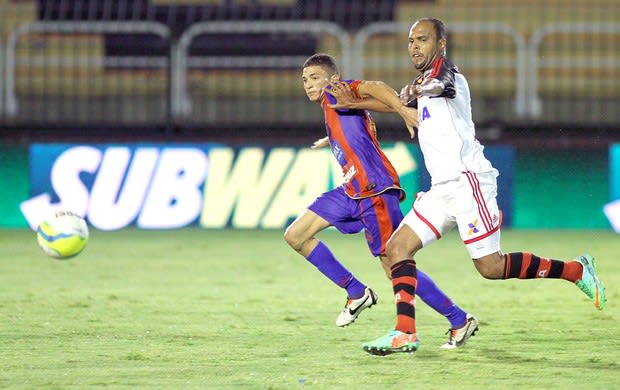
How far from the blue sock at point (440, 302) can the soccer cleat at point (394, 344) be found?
0.48 metres

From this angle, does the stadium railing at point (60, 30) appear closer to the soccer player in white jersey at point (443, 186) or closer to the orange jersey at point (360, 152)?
the orange jersey at point (360, 152)

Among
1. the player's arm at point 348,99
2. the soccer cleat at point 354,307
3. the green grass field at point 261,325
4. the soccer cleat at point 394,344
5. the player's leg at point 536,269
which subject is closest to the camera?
the green grass field at point 261,325

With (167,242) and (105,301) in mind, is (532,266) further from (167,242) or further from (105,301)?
(167,242)

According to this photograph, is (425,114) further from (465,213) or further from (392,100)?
(465,213)

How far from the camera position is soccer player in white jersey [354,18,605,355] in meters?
6.43

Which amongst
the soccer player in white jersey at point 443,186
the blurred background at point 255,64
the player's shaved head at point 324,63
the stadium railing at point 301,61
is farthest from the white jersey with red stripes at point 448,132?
the stadium railing at point 301,61

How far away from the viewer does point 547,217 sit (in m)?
13.9

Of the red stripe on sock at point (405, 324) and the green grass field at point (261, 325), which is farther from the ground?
the red stripe on sock at point (405, 324)

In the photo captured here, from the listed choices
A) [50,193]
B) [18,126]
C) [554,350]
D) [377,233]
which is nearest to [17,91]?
[18,126]

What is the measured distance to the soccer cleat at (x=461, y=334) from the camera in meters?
6.74

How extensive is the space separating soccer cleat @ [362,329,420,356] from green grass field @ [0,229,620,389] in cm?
6

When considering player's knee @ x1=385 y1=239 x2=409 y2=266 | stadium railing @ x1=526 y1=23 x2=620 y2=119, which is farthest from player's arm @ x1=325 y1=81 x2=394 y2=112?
stadium railing @ x1=526 y1=23 x2=620 y2=119

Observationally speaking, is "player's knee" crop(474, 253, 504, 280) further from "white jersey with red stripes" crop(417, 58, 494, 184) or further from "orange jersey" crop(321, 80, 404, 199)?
"orange jersey" crop(321, 80, 404, 199)

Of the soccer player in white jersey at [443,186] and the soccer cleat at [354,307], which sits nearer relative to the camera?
the soccer player in white jersey at [443,186]
